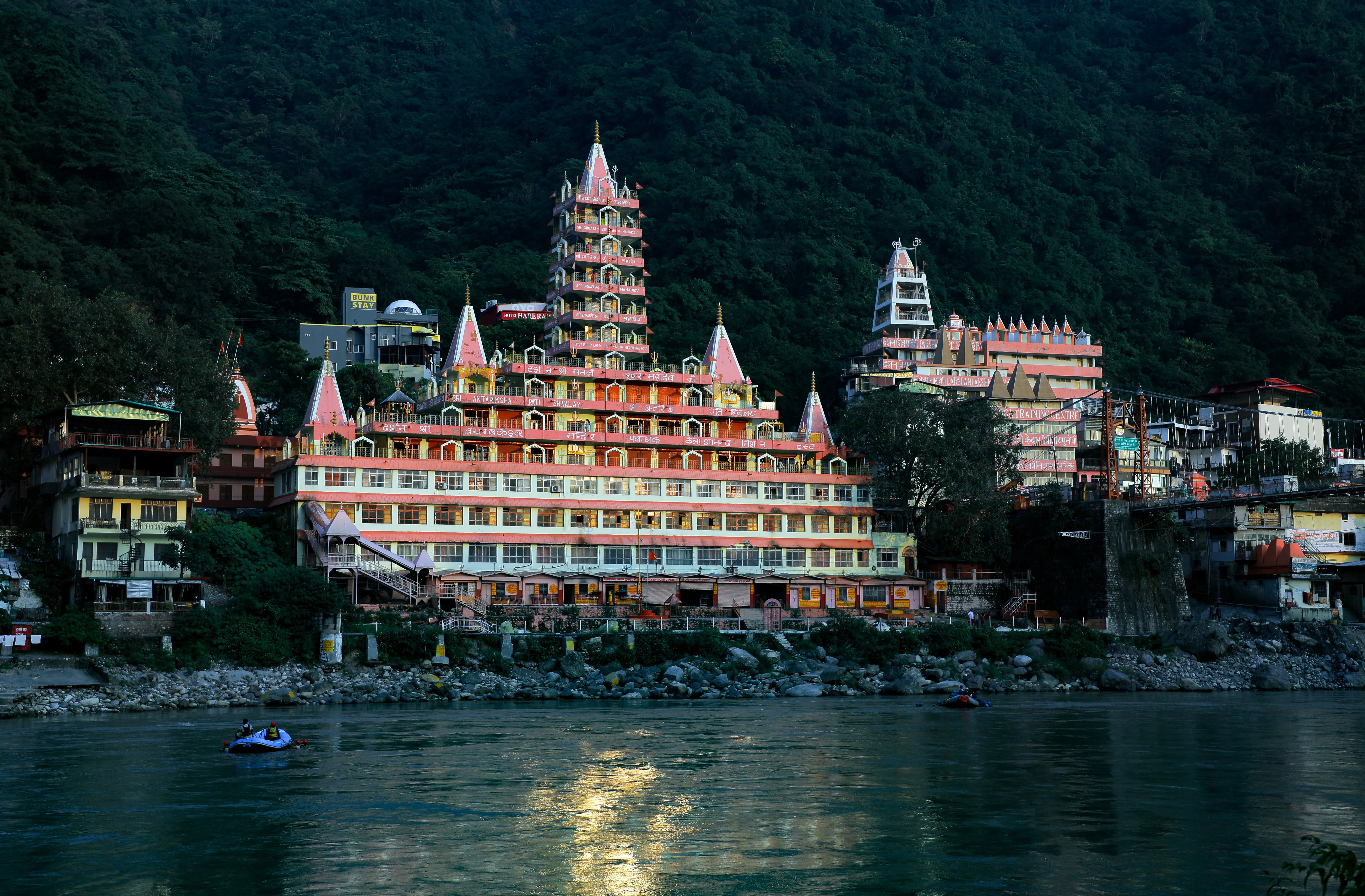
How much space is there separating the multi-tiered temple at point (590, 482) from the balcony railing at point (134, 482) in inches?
270

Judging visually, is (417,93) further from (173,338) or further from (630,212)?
(173,338)

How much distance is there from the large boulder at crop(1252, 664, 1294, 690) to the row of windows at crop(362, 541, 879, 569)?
20720 millimetres

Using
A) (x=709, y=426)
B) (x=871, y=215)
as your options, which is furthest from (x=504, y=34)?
(x=709, y=426)

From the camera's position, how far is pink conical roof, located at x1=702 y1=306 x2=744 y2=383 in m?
84.4

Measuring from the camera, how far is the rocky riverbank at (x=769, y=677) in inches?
2114

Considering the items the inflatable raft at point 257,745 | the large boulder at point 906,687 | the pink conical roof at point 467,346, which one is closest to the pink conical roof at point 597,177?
the pink conical roof at point 467,346

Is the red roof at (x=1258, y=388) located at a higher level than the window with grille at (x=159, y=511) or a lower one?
higher

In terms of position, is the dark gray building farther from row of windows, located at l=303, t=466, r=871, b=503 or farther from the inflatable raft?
the inflatable raft

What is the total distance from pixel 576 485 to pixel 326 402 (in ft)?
45.6

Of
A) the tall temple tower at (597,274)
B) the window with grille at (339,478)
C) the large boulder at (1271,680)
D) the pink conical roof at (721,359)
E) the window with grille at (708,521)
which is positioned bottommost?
the large boulder at (1271,680)

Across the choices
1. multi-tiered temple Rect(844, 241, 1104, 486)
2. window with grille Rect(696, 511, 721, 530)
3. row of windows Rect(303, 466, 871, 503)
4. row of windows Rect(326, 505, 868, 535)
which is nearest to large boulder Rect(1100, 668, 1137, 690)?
row of windows Rect(326, 505, 868, 535)

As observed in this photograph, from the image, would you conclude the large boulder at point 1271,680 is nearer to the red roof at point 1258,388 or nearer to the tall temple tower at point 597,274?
the tall temple tower at point 597,274

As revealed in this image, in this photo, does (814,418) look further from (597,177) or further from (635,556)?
(597,177)

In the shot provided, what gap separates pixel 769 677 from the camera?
6050 cm
